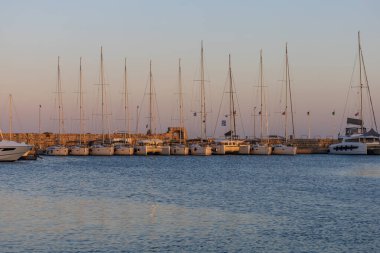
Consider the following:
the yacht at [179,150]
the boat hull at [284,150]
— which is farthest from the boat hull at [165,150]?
the boat hull at [284,150]

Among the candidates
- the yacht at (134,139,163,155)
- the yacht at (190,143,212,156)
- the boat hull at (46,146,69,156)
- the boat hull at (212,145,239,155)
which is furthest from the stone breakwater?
the yacht at (190,143,212,156)

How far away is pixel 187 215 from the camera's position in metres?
41.7

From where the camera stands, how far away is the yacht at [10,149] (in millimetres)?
96938

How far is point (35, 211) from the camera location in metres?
43.2

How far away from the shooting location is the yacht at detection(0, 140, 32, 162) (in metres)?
96.9

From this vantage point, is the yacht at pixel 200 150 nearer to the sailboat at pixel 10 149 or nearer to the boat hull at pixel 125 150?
the boat hull at pixel 125 150

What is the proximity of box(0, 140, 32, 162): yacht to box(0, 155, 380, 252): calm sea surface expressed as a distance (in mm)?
25582

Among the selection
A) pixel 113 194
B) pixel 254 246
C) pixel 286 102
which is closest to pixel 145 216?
pixel 254 246

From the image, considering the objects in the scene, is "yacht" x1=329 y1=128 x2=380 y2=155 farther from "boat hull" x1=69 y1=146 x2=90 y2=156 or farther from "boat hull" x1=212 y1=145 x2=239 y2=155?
"boat hull" x1=69 y1=146 x2=90 y2=156

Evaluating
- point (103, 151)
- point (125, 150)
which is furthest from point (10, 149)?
point (125, 150)

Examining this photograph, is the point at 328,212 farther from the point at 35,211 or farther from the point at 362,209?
the point at 35,211

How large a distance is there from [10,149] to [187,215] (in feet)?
202

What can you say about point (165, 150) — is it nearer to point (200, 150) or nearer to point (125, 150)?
point (125, 150)

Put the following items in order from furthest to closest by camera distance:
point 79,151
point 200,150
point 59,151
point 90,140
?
1. point 90,140
2. point 59,151
3. point 79,151
4. point 200,150
